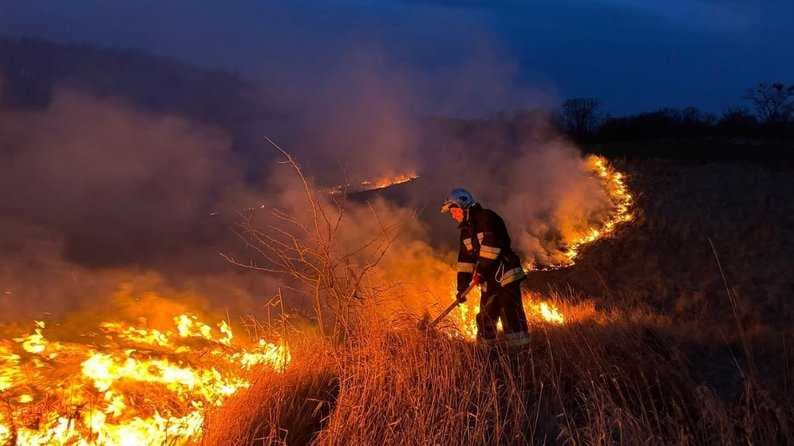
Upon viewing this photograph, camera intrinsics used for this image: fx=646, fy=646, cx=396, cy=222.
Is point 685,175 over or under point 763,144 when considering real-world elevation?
under

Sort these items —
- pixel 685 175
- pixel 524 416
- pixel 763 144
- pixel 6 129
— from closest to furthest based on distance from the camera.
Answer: pixel 524 416 → pixel 6 129 → pixel 685 175 → pixel 763 144

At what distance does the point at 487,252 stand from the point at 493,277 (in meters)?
0.26

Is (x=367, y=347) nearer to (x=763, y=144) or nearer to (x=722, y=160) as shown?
(x=722, y=160)

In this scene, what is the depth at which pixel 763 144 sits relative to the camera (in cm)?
2717

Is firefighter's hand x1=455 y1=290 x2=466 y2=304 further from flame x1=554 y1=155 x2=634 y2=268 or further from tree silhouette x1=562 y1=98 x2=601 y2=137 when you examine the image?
tree silhouette x1=562 y1=98 x2=601 y2=137

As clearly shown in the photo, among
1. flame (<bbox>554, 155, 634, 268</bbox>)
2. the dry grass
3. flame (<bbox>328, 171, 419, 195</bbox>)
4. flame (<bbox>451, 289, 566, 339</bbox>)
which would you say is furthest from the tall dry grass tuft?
flame (<bbox>328, 171, 419, 195</bbox>)

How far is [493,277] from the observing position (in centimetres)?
543

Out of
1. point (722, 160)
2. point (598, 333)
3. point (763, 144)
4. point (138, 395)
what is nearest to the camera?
point (138, 395)

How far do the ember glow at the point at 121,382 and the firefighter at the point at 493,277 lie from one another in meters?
1.79

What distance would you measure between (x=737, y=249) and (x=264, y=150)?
354 inches

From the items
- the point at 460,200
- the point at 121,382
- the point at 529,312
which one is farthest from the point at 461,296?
the point at 121,382

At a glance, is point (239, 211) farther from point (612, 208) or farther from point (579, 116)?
point (579, 116)

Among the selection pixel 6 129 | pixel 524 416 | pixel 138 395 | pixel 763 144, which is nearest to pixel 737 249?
pixel 524 416

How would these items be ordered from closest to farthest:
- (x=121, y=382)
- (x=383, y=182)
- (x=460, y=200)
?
(x=121, y=382)
(x=460, y=200)
(x=383, y=182)
